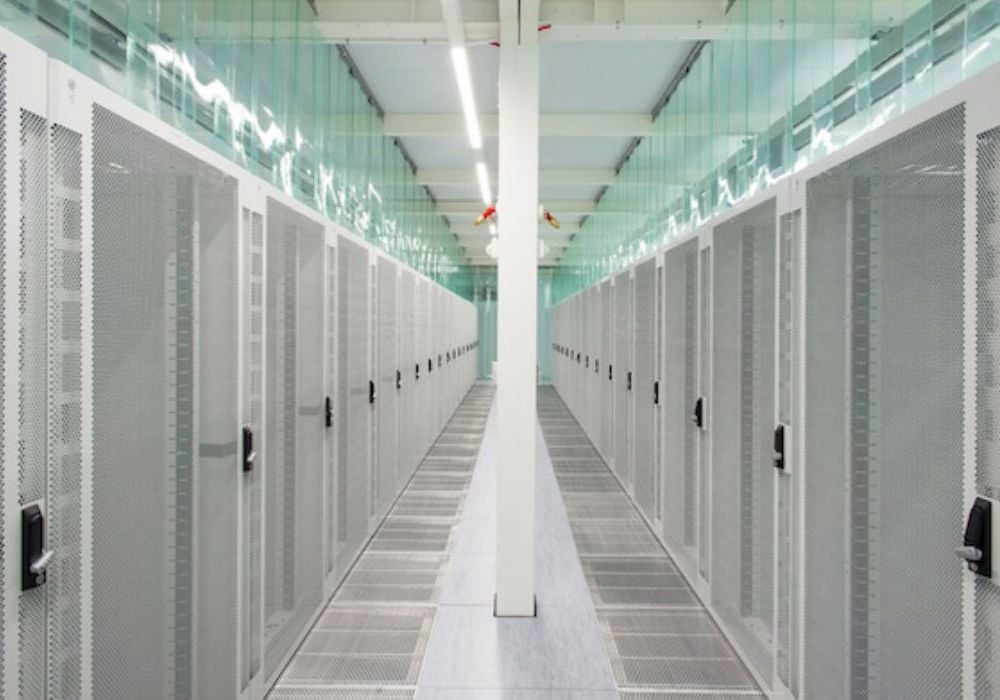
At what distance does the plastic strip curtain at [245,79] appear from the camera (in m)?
2.00

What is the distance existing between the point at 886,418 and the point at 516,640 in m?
2.24

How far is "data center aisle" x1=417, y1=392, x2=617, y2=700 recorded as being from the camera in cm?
285

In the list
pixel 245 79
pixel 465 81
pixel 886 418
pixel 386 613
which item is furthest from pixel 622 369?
pixel 886 418

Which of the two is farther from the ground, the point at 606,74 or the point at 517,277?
the point at 606,74

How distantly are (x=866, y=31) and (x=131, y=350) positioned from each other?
2863mm

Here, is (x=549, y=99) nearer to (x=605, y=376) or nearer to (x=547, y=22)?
(x=547, y=22)

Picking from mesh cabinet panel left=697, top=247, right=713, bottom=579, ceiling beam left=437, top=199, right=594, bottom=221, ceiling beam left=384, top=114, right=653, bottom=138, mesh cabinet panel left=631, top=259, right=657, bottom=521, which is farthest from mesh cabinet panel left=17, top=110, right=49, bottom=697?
ceiling beam left=437, top=199, right=594, bottom=221

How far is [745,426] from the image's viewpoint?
119 inches

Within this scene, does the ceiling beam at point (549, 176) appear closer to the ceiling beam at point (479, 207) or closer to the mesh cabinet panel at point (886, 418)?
the ceiling beam at point (479, 207)

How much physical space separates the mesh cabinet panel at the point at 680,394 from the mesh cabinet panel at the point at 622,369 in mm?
1417

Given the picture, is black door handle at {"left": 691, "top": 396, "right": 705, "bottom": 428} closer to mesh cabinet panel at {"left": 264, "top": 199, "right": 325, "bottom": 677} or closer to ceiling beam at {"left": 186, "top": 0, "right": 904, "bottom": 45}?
ceiling beam at {"left": 186, "top": 0, "right": 904, "bottom": 45}

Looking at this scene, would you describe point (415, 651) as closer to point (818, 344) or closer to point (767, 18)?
point (818, 344)

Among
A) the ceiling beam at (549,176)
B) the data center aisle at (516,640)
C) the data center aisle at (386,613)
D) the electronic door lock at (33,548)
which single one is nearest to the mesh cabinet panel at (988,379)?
the data center aisle at (516,640)

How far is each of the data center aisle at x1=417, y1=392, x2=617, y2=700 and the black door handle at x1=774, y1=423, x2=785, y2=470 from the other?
1266 millimetres
